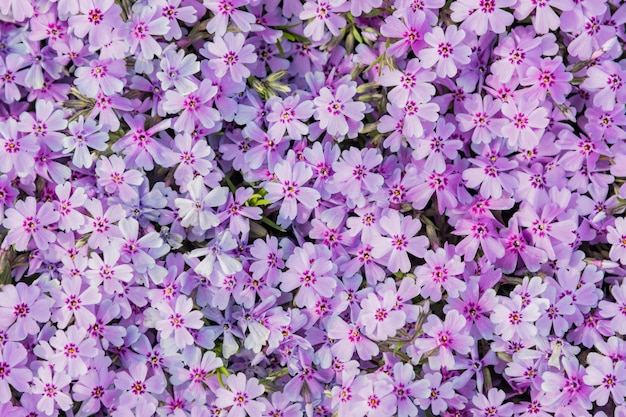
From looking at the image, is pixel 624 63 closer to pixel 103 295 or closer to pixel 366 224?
pixel 366 224

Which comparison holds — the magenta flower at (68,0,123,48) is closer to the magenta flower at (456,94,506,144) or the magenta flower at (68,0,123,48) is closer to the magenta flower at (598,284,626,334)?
the magenta flower at (456,94,506,144)

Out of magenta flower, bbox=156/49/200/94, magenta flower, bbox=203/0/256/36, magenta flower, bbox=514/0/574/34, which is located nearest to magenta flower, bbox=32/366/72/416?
magenta flower, bbox=156/49/200/94

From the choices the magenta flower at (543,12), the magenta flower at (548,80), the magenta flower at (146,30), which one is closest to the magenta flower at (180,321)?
the magenta flower at (146,30)

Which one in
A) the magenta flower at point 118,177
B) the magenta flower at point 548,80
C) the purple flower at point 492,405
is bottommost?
the purple flower at point 492,405

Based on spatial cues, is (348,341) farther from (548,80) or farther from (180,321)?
(548,80)

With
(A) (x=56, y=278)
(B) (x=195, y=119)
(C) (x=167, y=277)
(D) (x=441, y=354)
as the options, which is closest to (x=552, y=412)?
(D) (x=441, y=354)

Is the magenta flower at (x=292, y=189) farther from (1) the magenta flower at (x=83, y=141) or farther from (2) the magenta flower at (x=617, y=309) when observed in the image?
(2) the magenta flower at (x=617, y=309)

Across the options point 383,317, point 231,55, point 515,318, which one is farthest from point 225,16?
point 515,318
